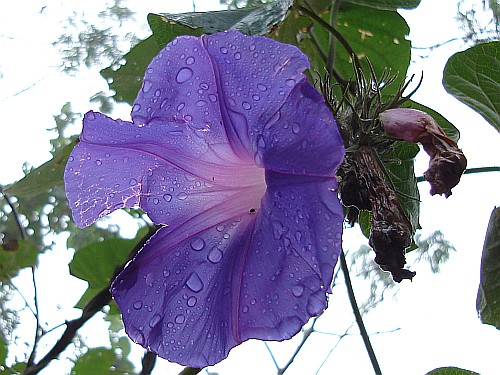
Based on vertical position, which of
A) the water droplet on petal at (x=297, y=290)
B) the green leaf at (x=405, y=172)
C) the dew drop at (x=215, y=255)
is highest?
the water droplet on petal at (x=297, y=290)

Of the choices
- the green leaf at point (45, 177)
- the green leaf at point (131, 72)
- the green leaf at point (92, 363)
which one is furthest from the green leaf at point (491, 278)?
the green leaf at point (92, 363)

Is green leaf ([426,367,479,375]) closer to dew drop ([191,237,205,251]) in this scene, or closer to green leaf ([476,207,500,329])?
green leaf ([476,207,500,329])

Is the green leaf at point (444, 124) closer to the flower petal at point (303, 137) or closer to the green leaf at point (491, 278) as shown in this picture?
the green leaf at point (491, 278)

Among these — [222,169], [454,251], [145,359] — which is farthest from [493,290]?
[454,251]

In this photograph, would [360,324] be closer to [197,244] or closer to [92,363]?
[197,244]

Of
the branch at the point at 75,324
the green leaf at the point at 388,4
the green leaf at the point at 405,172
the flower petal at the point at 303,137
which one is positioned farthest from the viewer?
the branch at the point at 75,324

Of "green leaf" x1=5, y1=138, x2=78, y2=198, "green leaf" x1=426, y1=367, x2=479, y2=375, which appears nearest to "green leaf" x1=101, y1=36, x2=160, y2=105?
"green leaf" x1=5, y1=138, x2=78, y2=198
